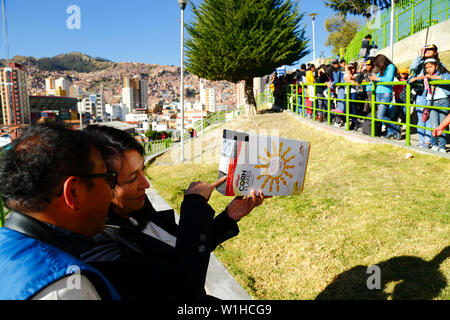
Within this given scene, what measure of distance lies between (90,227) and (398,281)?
2933mm

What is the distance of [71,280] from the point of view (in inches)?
37.9

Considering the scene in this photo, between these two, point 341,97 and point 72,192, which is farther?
point 341,97

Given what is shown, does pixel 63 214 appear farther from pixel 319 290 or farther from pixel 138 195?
pixel 319 290

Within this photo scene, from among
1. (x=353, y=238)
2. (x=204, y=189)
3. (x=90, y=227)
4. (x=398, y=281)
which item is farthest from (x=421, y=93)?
(x=90, y=227)

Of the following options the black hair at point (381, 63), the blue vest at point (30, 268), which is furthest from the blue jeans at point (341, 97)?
the blue vest at point (30, 268)

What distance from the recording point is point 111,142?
191 centimetres

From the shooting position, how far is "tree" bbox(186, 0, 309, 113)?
62.4ft

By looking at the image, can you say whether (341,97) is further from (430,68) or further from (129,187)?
(129,187)

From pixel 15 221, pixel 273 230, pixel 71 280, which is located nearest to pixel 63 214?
pixel 15 221

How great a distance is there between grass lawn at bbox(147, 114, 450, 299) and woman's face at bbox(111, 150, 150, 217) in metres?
2.14

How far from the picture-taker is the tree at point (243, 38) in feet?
62.4

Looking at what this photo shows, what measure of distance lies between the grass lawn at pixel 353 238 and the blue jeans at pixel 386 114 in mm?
1749

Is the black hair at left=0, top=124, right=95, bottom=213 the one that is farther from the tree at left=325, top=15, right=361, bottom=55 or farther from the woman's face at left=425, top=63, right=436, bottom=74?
the tree at left=325, top=15, right=361, bottom=55

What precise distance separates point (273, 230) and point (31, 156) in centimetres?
405
